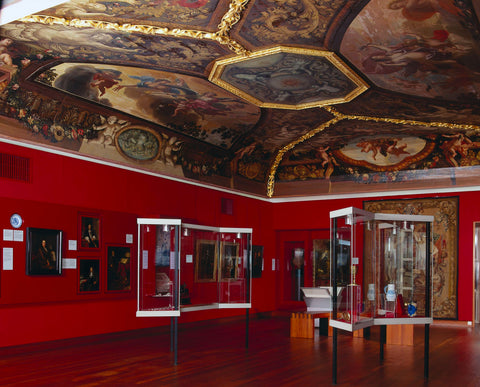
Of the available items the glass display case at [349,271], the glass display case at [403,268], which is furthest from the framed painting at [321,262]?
the glass display case at [349,271]

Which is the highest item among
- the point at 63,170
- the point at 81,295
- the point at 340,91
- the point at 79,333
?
the point at 340,91

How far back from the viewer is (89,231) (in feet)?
43.5

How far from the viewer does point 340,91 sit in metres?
13.3

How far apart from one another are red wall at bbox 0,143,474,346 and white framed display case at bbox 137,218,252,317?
9.05ft

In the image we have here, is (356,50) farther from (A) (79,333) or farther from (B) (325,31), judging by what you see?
(A) (79,333)

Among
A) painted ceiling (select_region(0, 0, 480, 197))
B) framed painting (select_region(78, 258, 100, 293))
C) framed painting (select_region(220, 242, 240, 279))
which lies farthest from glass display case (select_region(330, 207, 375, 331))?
framed painting (select_region(78, 258, 100, 293))

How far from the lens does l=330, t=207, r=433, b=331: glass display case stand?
30.0ft

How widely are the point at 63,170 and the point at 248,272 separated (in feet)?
16.1

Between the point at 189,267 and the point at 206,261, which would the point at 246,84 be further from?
the point at 189,267

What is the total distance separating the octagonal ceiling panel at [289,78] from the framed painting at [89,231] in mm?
4474

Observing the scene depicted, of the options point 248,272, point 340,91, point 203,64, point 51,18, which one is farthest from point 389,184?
point 51,18

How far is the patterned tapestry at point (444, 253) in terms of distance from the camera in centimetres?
1814

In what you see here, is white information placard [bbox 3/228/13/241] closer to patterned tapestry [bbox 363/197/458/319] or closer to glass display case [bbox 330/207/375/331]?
glass display case [bbox 330/207/375/331]

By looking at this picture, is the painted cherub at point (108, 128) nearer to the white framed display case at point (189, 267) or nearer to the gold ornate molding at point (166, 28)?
the white framed display case at point (189, 267)
